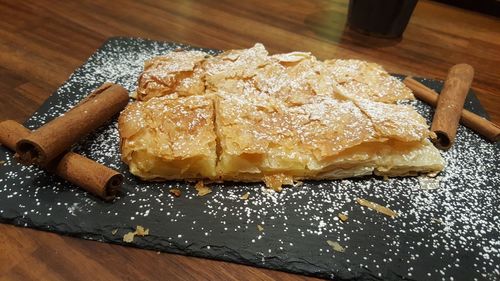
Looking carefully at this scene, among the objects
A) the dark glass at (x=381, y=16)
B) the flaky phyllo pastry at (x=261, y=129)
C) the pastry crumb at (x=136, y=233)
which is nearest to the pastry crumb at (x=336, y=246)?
the flaky phyllo pastry at (x=261, y=129)

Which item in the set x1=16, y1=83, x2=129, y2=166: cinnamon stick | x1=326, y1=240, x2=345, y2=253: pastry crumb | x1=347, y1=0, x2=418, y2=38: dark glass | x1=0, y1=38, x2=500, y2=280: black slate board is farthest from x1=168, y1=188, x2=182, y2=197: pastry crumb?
x1=347, y1=0, x2=418, y2=38: dark glass

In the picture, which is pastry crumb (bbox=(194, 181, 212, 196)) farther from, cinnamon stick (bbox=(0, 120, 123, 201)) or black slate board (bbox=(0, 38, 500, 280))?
cinnamon stick (bbox=(0, 120, 123, 201))

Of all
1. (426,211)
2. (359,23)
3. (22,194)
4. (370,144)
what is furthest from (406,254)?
(359,23)

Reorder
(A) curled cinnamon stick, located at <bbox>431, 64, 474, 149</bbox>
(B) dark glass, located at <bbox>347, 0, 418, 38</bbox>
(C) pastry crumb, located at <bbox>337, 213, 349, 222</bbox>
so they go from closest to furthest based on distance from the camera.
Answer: (C) pastry crumb, located at <bbox>337, 213, 349, 222</bbox>
(A) curled cinnamon stick, located at <bbox>431, 64, 474, 149</bbox>
(B) dark glass, located at <bbox>347, 0, 418, 38</bbox>

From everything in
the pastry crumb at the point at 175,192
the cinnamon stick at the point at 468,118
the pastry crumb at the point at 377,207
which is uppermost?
the cinnamon stick at the point at 468,118

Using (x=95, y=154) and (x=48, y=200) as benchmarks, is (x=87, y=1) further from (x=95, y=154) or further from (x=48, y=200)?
(x=48, y=200)

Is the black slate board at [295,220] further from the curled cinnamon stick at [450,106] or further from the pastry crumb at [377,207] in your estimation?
the curled cinnamon stick at [450,106]
